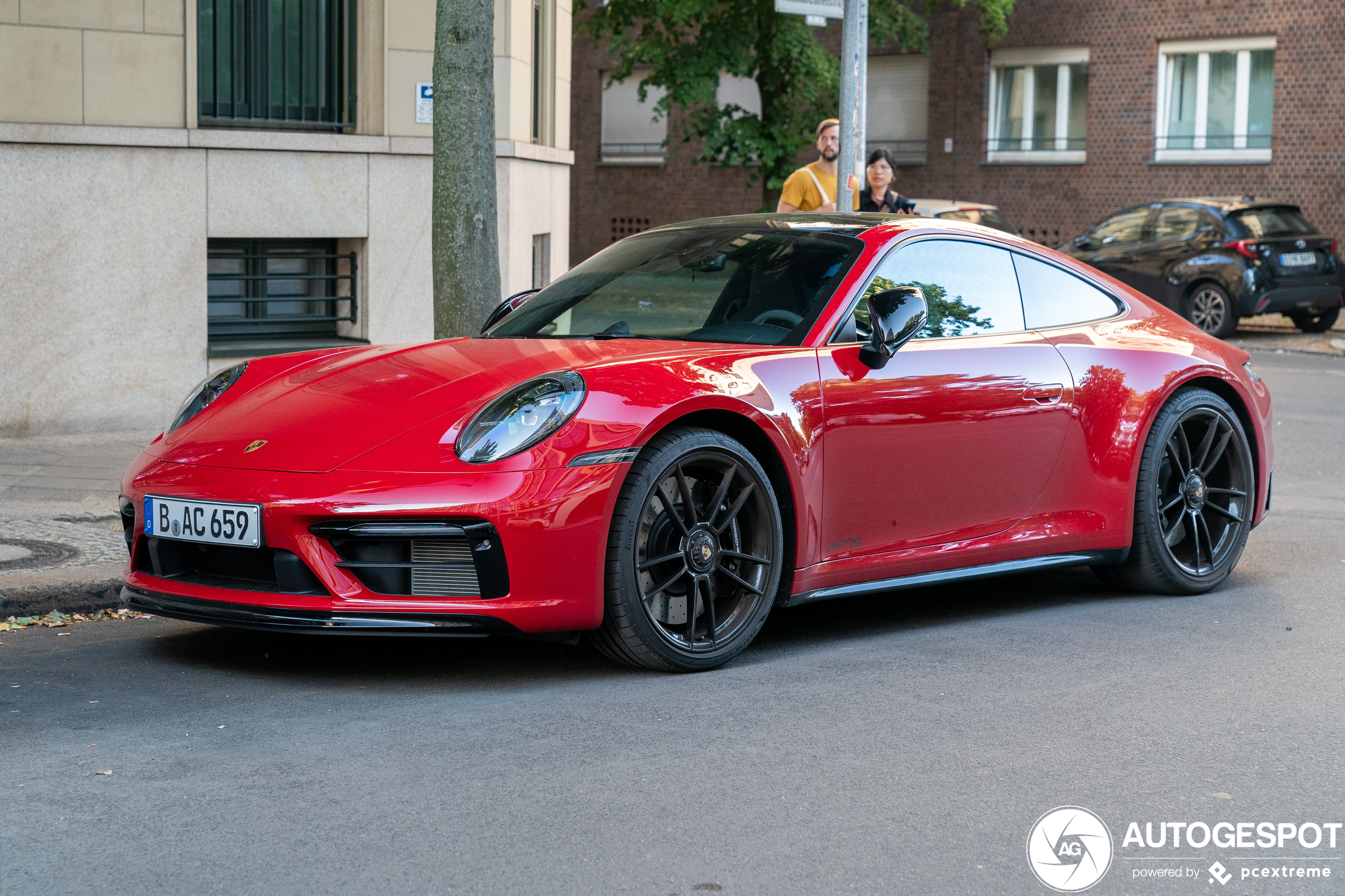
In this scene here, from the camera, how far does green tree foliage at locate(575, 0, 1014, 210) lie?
85.0 ft

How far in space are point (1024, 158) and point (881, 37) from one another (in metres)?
3.63

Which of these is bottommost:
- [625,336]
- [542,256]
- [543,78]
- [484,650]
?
[484,650]

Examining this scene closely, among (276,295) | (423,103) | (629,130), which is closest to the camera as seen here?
(276,295)

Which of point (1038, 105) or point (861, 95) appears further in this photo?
point (1038, 105)

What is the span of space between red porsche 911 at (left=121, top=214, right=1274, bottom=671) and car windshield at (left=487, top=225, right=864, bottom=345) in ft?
0.04

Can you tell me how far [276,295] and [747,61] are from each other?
1680 centimetres

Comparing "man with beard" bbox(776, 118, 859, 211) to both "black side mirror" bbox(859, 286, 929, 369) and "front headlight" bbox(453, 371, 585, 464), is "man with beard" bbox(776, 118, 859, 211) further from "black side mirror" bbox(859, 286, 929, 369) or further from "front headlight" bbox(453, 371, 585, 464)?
"front headlight" bbox(453, 371, 585, 464)

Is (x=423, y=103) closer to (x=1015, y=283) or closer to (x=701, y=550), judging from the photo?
(x=1015, y=283)

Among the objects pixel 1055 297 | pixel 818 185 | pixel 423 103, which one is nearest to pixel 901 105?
pixel 423 103

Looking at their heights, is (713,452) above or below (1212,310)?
below

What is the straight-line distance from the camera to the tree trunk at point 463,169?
7.59 m

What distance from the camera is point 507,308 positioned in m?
6.17

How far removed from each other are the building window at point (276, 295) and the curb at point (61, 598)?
16.4ft

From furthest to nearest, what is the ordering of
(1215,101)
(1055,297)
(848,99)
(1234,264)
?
(1215,101)
(1234,264)
(848,99)
(1055,297)
